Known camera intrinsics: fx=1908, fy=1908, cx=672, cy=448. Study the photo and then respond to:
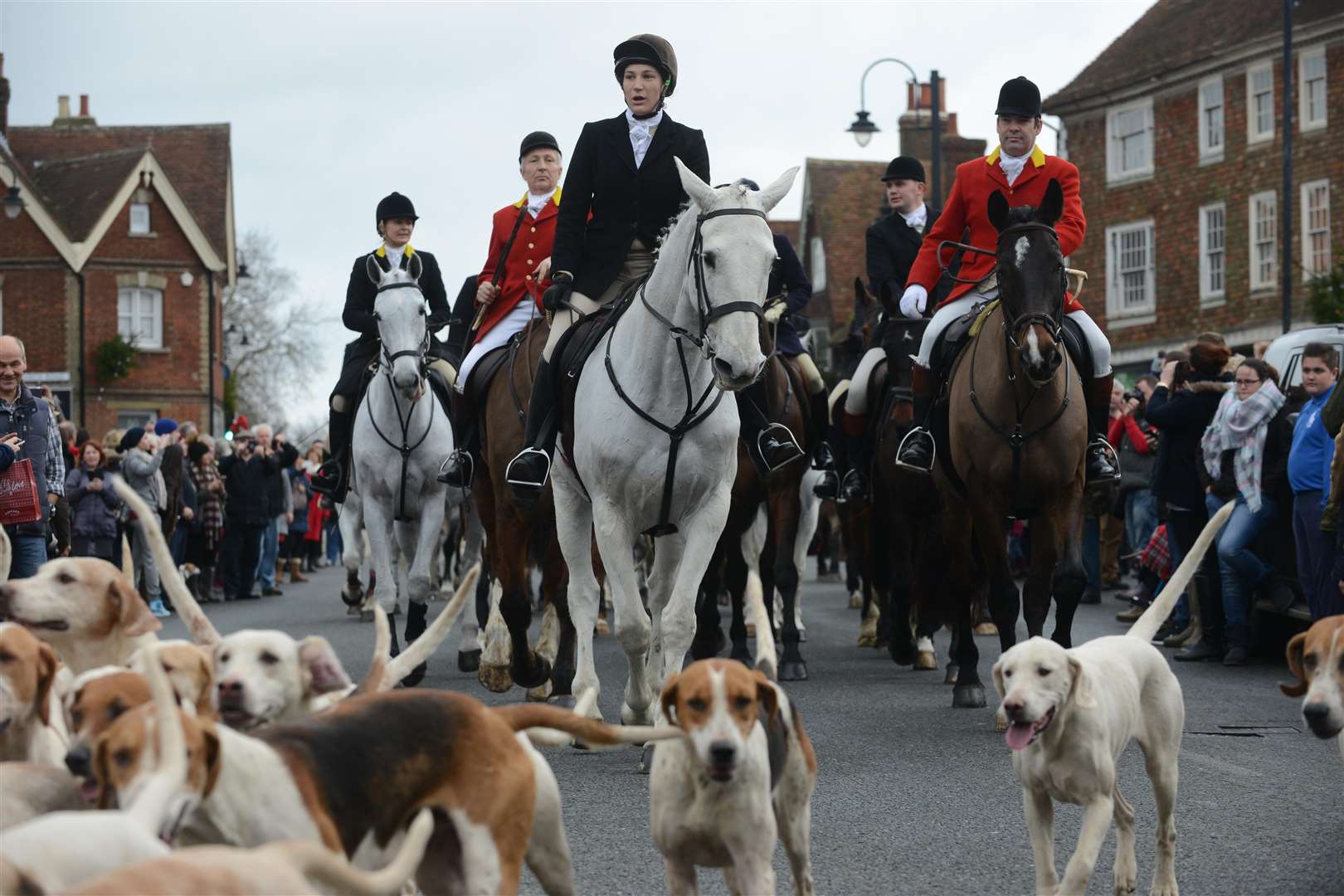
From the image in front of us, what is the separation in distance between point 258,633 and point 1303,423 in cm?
944

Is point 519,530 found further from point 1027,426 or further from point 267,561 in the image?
point 267,561

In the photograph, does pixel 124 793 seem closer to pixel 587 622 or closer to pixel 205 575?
pixel 587 622

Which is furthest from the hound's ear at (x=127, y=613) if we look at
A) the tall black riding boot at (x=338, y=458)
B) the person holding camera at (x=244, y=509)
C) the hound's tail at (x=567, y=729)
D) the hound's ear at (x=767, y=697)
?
the person holding camera at (x=244, y=509)

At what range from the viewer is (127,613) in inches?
233

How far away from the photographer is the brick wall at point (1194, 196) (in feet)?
137

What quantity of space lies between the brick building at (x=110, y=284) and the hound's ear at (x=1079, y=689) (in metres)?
52.7

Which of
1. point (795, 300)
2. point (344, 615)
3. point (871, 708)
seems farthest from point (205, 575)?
point (871, 708)

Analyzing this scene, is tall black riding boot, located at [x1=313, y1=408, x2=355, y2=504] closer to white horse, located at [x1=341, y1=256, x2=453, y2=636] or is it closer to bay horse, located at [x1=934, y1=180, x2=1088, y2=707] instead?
white horse, located at [x1=341, y1=256, x2=453, y2=636]

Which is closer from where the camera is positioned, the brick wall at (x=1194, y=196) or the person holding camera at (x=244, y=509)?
the person holding camera at (x=244, y=509)

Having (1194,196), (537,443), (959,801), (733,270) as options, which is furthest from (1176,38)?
(959,801)

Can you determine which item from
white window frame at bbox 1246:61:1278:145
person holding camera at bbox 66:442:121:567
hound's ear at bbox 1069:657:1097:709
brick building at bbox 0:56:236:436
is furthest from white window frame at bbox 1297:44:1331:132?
hound's ear at bbox 1069:657:1097:709

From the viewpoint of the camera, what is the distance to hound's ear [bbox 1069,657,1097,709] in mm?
6176

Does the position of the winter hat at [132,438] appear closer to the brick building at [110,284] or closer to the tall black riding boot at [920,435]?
the tall black riding boot at [920,435]

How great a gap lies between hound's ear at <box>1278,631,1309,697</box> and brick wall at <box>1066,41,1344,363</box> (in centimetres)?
3631
